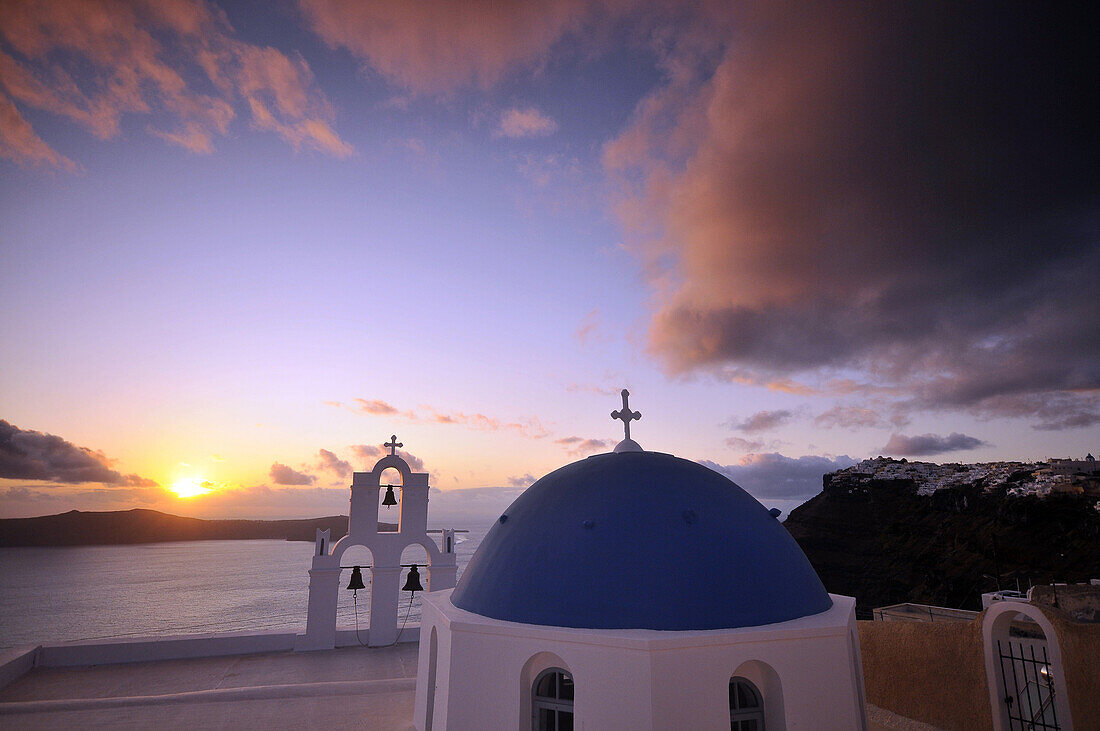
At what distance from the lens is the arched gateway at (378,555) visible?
1884cm

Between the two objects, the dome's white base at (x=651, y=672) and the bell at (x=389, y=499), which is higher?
the bell at (x=389, y=499)

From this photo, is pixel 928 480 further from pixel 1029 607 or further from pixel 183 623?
pixel 183 623

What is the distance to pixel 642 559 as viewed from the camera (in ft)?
27.5

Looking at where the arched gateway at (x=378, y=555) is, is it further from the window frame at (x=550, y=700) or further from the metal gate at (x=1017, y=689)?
the metal gate at (x=1017, y=689)

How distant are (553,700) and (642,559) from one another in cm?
236

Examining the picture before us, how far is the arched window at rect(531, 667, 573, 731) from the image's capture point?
791 centimetres

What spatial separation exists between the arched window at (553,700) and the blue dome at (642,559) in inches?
31.7

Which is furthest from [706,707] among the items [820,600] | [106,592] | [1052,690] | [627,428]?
[106,592]

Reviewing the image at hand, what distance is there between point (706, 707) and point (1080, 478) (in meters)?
Result: 111

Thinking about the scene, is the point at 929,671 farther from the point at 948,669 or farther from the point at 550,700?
the point at 550,700

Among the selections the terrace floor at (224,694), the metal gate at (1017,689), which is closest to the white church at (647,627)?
the terrace floor at (224,694)

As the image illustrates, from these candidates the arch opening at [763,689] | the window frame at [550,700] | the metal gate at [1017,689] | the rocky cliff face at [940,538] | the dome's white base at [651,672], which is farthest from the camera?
the rocky cliff face at [940,538]

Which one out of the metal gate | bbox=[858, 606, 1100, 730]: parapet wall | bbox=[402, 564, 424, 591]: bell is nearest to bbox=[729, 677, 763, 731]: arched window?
bbox=[858, 606, 1100, 730]: parapet wall

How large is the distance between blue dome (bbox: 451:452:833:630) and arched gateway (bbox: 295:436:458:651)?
10735 mm
